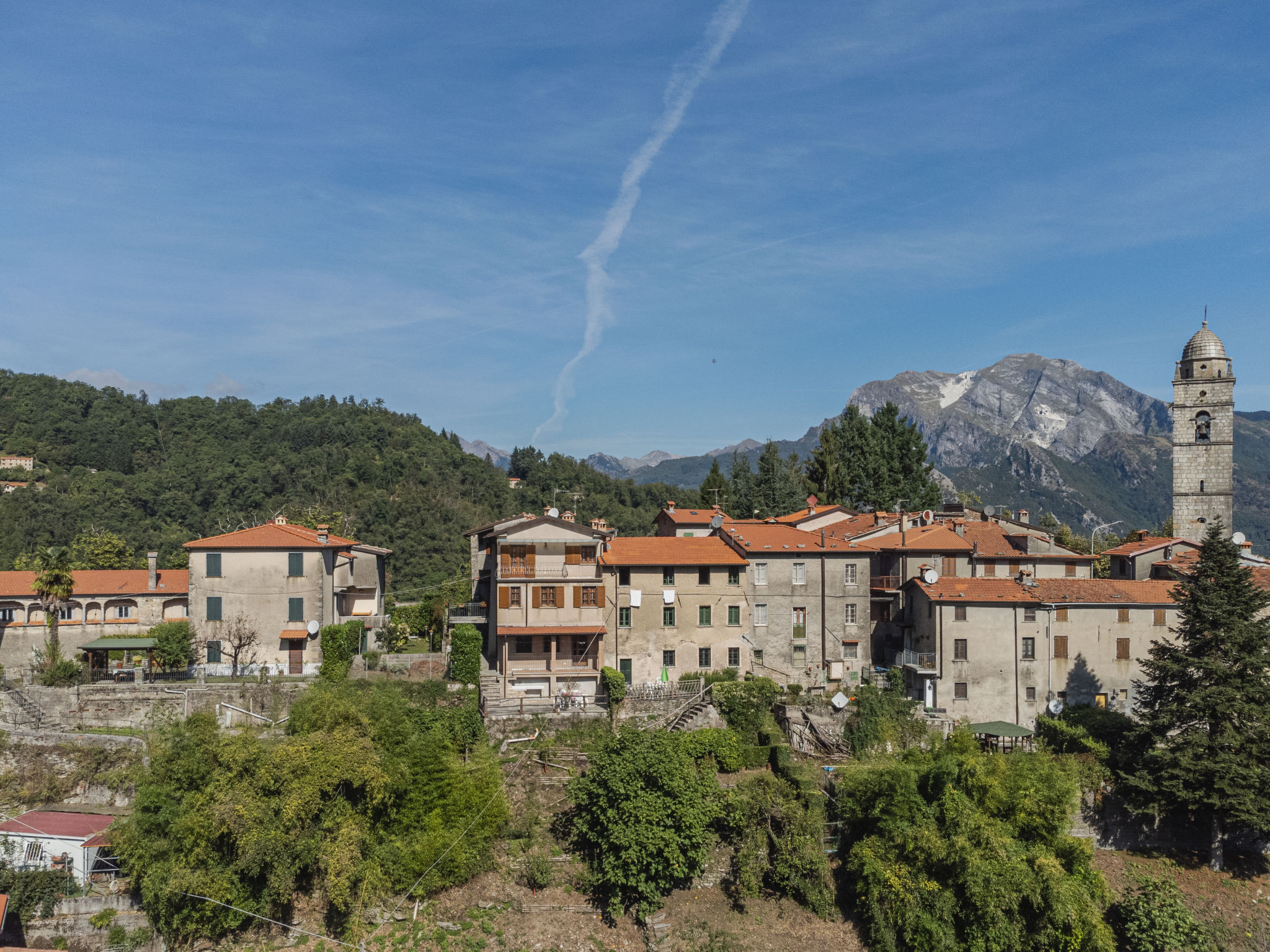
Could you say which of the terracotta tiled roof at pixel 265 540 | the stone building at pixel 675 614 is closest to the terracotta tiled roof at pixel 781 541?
the stone building at pixel 675 614

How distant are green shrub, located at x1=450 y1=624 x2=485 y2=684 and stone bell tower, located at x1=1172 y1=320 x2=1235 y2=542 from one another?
49.8 m

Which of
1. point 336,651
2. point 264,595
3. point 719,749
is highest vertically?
point 264,595

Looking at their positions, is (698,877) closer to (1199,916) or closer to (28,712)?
(1199,916)

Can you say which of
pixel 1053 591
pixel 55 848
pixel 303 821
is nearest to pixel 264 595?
pixel 55 848

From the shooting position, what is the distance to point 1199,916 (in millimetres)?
32031

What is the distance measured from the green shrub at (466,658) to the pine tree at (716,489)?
1481 inches

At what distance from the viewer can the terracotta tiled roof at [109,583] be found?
4397 centimetres

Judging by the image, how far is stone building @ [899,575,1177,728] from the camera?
4016cm

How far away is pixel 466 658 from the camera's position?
1506 inches

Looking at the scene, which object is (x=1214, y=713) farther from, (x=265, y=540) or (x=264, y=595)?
(x=265, y=540)

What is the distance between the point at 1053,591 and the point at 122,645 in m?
45.1

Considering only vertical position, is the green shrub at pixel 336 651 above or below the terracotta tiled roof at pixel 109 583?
below

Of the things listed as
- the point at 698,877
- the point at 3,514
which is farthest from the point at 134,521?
the point at 698,877

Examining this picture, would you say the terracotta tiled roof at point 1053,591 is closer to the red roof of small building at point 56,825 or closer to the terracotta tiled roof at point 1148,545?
the terracotta tiled roof at point 1148,545
